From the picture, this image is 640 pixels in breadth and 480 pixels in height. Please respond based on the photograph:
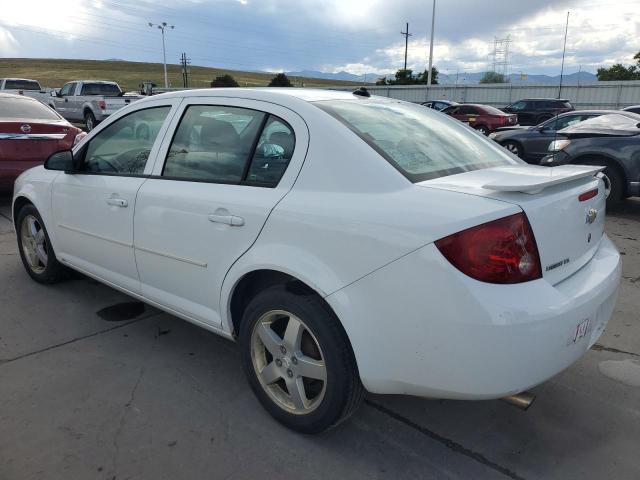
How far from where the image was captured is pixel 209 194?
2.78 metres

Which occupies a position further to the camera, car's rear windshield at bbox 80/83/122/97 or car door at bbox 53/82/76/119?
car door at bbox 53/82/76/119

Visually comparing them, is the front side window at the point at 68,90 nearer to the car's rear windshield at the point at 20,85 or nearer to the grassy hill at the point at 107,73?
A: the car's rear windshield at the point at 20,85

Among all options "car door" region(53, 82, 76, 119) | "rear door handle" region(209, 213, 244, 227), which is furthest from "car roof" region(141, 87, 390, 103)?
"car door" region(53, 82, 76, 119)

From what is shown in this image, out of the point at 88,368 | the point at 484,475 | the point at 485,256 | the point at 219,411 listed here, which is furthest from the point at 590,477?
the point at 88,368

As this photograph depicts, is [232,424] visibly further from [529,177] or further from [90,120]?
[90,120]

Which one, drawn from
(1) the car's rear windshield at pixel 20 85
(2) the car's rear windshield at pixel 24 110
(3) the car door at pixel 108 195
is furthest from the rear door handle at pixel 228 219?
(1) the car's rear windshield at pixel 20 85

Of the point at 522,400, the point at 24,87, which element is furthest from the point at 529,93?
the point at 522,400

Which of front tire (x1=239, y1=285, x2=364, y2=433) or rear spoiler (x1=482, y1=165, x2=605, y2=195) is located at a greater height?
rear spoiler (x1=482, y1=165, x2=605, y2=195)

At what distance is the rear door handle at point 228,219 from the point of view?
2.58 metres

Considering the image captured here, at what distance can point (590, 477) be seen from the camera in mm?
2289

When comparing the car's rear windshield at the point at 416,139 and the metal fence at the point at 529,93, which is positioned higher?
the metal fence at the point at 529,93

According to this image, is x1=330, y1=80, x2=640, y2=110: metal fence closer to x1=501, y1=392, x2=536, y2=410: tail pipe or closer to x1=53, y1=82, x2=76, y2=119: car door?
x1=53, y1=82, x2=76, y2=119: car door

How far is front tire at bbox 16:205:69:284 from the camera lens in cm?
436

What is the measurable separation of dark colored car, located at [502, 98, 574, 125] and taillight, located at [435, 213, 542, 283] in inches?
918
